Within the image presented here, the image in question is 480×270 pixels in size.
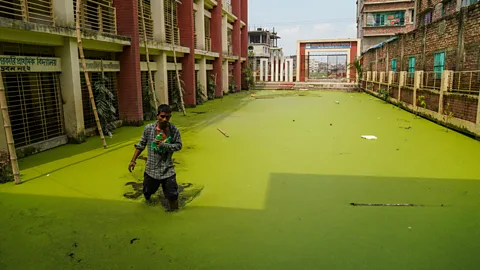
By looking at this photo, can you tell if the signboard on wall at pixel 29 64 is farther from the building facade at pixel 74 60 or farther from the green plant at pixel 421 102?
the green plant at pixel 421 102

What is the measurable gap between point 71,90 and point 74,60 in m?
0.65

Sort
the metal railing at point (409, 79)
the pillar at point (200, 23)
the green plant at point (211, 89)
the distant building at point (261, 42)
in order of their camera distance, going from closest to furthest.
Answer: the metal railing at point (409, 79) → the pillar at point (200, 23) → the green plant at point (211, 89) → the distant building at point (261, 42)

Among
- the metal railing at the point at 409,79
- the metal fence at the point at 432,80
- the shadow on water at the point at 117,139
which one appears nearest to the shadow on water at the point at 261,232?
the shadow on water at the point at 117,139

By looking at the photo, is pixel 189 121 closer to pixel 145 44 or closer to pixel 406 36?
pixel 145 44

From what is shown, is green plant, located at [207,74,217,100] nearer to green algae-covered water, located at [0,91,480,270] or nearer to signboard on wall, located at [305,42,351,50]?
green algae-covered water, located at [0,91,480,270]

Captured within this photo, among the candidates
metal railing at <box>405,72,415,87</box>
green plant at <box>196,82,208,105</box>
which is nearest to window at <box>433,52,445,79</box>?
metal railing at <box>405,72,415,87</box>

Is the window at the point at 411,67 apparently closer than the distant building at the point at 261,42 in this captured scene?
Yes

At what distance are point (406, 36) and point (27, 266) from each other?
16.3m

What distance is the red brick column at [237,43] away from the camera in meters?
25.7

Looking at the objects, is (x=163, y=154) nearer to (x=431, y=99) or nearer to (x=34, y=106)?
(x=34, y=106)

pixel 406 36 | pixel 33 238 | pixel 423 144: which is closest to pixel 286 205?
pixel 33 238

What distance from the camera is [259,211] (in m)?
4.28

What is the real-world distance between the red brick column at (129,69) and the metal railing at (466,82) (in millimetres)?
8530

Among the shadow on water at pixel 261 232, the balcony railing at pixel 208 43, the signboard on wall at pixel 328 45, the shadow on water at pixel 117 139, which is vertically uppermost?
the signboard on wall at pixel 328 45
